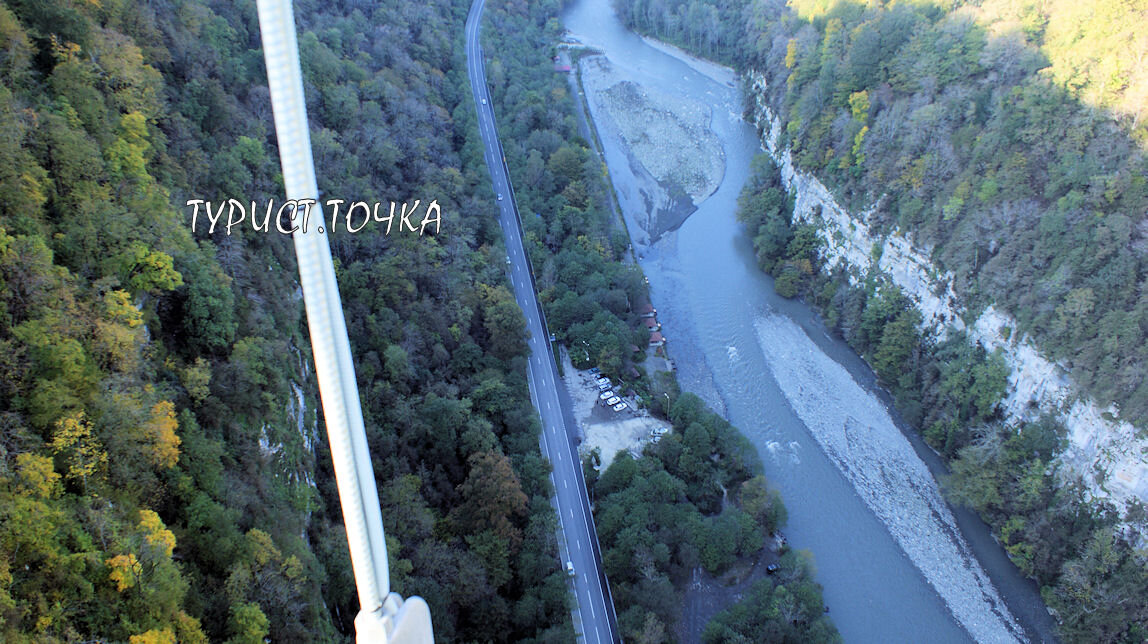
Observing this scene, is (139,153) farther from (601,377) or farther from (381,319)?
(601,377)

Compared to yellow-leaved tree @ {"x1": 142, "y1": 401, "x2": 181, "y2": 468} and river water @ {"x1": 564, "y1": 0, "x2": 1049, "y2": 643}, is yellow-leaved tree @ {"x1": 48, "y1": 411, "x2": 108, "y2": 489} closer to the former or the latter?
yellow-leaved tree @ {"x1": 142, "y1": 401, "x2": 181, "y2": 468}

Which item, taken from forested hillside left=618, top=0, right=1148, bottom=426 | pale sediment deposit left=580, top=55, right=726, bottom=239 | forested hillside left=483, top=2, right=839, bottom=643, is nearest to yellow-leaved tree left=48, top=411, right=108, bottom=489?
forested hillside left=483, top=2, right=839, bottom=643

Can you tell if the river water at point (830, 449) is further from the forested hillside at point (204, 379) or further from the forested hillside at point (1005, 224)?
the forested hillside at point (204, 379)

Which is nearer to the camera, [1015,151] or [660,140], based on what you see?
[1015,151]

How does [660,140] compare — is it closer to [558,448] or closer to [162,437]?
[558,448]

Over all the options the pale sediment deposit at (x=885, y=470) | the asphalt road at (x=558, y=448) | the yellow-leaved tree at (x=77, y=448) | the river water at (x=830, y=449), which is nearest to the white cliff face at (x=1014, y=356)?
the river water at (x=830, y=449)

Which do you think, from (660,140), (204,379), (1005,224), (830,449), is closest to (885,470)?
(830,449)
